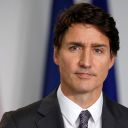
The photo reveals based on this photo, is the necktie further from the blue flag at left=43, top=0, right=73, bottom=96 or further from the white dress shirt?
the blue flag at left=43, top=0, right=73, bottom=96

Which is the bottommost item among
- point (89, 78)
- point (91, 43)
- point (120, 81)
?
point (120, 81)

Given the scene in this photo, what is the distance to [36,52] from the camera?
2.13 m

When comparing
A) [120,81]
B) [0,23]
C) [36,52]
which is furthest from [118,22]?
[0,23]

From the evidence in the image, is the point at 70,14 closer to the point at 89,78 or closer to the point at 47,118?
the point at 89,78

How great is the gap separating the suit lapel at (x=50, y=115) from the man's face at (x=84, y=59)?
3.1 inches

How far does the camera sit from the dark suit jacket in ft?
4.41

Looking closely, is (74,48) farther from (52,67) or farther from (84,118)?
(52,67)

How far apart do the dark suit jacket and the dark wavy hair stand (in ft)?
0.64

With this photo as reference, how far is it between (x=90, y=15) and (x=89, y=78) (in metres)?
0.20

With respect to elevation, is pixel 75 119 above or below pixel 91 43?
below

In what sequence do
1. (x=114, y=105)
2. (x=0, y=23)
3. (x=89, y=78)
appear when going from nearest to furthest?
1. (x=89, y=78)
2. (x=114, y=105)
3. (x=0, y=23)

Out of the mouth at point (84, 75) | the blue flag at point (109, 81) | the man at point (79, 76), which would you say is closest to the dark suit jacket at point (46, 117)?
the man at point (79, 76)

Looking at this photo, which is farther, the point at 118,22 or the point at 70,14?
the point at 118,22

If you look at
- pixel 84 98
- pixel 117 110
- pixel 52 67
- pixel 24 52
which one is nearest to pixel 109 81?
pixel 52 67
